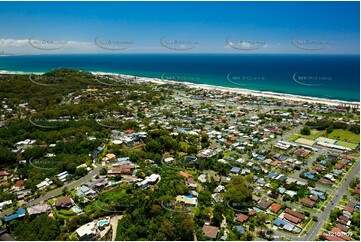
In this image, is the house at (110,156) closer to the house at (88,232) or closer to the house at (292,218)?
the house at (88,232)

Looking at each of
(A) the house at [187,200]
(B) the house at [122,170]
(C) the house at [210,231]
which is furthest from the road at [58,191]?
(C) the house at [210,231]

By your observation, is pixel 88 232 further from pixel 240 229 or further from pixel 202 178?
pixel 202 178

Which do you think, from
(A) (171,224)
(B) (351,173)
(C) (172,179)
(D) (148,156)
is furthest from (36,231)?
(B) (351,173)

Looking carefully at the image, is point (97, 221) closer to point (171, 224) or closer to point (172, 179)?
point (171, 224)

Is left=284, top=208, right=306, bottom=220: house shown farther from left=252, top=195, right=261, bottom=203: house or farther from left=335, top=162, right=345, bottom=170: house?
left=335, top=162, right=345, bottom=170: house

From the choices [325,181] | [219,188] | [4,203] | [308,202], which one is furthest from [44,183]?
[325,181]

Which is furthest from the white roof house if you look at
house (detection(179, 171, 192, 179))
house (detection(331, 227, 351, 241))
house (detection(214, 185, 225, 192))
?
house (detection(331, 227, 351, 241))
